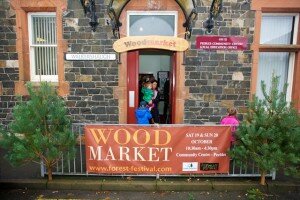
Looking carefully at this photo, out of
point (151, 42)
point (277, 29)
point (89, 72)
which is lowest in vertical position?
point (89, 72)

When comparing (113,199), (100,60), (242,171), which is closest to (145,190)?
(113,199)

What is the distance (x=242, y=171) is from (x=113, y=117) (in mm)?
3837

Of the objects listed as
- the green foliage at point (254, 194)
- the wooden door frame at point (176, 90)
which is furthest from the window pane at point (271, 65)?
the green foliage at point (254, 194)

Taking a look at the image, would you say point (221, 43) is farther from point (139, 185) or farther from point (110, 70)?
point (139, 185)

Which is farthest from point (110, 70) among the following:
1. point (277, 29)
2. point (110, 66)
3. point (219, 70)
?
point (277, 29)

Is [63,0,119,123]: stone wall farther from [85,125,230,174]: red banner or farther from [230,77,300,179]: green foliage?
[230,77,300,179]: green foliage

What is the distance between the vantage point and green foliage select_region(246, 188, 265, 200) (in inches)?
183

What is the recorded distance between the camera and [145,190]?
194 inches

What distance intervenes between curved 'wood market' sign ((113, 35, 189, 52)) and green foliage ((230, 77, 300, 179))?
2.89m

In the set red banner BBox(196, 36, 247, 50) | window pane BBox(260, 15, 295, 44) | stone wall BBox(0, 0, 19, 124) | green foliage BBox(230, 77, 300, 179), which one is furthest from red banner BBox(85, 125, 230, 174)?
window pane BBox(260, 15, 295, 44)

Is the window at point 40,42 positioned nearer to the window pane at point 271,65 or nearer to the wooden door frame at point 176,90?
the wooden door frame at point 176,90

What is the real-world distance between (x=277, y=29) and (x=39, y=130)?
7.02 meters

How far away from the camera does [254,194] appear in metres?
4.78

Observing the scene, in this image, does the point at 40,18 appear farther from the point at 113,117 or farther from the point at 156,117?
the point at 156,117
